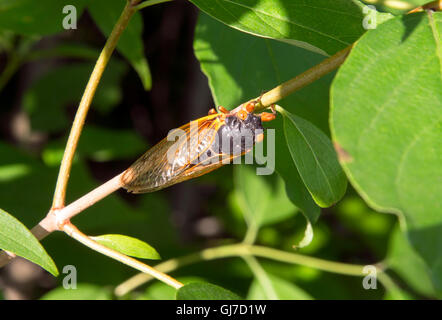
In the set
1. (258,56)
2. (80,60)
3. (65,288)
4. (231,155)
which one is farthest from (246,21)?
(80,60)

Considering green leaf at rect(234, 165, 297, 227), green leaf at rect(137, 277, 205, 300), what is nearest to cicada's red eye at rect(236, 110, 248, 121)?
green leaf at rect(137, 277, 205, 300)

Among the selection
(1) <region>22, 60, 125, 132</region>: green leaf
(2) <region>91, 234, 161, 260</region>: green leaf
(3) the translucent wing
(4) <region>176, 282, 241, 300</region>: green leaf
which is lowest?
(4) <region>176, 282, 241, 300</region>: green leaf

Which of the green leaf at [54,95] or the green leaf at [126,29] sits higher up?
the green leaf at [54,95]

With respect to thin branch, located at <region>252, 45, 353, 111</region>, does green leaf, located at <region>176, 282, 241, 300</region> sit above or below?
below

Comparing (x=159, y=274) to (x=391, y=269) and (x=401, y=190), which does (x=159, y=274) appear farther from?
(x=391, y=269)

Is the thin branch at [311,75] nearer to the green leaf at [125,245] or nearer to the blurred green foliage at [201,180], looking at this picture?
the blurred green foliage at [201,180]

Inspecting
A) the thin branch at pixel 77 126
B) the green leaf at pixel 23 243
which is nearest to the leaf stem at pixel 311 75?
the thin branch at pixel 77 126

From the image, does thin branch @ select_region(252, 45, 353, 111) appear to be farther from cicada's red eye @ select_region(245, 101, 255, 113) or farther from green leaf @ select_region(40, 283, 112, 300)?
green leaf @ select_region(40, 283, 112, 300)

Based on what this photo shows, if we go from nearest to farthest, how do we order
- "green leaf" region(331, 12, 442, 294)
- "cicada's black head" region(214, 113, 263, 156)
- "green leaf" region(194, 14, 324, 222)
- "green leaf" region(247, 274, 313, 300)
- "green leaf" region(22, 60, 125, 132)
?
"green leaf" region(331, 12, 442, 294) → "cicada's black head" region(214, 113, 263, 156) → "green leaf" region(194, 14, 324, 222) → "green leaf" region(247, 274, 313, 300) → "green leaf" region(22, 60, 125, 132)
